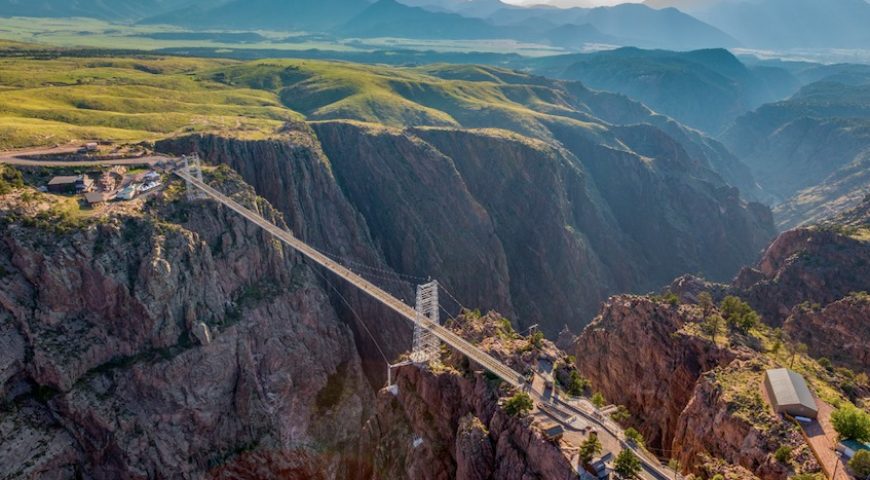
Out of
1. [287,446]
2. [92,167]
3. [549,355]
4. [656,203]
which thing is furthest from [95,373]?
[656,203]

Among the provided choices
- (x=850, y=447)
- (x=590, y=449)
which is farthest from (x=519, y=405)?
(x=850, y=447)

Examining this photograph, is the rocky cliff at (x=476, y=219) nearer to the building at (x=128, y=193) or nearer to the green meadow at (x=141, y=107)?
the green meadow at (x=141, y=107)

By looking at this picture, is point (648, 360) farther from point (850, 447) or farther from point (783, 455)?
point (850, 447)

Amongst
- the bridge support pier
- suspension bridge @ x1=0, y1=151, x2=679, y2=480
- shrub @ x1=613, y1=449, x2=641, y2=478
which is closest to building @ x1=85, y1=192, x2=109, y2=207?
suspension bridge @ x1=0, y1=151, x2=679, y2=480

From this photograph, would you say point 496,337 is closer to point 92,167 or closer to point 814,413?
point 814,413

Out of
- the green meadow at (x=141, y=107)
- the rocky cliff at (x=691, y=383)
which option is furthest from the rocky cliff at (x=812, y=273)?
the green meadow at (x=141, y=107)

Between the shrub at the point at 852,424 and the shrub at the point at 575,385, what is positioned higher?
the shrub at the point at 852,424

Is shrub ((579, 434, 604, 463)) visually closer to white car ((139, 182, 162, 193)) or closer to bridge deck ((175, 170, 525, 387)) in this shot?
bridge deck ((175, 170, 525, 387))
